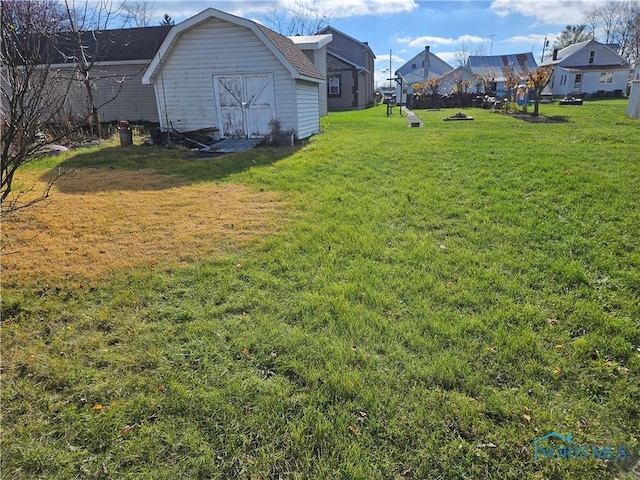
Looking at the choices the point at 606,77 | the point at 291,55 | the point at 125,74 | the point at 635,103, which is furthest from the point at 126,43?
the point at 606,77

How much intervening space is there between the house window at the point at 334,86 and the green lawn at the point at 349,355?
2942cm

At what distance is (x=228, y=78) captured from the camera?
489 inches

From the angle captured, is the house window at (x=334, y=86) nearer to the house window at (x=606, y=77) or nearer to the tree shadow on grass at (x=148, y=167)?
the tree shadow on grass at (x=148, y=167)

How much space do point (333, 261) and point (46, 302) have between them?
9.43 ft

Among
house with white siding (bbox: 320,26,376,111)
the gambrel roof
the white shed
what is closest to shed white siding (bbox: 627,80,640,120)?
the white shed

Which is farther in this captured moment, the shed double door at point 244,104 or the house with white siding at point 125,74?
the house with white siding at point 125,74

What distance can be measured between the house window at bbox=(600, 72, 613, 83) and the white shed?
41992 millimetres

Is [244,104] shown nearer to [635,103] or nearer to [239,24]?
[239,24]

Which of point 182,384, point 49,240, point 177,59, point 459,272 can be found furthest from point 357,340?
point 177,59

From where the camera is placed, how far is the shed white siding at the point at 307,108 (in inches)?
504

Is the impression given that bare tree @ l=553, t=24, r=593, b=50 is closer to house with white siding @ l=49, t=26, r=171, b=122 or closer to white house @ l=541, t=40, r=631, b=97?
white house @ l=541, t=40, r=631, b=97

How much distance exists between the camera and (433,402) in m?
2.41

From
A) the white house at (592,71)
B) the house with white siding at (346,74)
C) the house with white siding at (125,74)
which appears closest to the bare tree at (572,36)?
the white house at (592,71)

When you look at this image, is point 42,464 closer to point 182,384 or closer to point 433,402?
point 182,384
